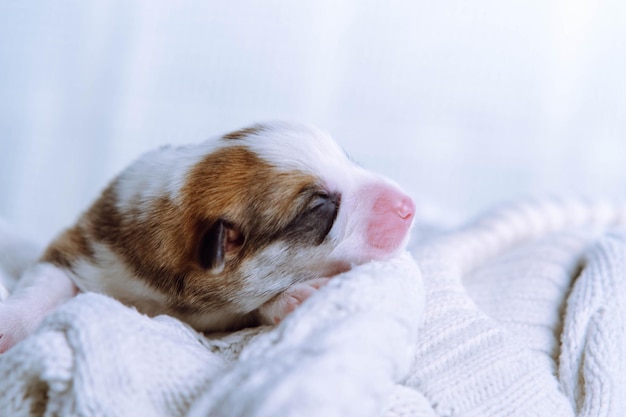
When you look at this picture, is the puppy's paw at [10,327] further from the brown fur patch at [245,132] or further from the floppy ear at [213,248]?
the brown fur patch at [245,132]

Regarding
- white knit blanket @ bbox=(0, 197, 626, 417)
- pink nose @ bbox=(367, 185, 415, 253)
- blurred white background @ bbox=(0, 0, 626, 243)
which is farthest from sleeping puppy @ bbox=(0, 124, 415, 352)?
blurred white background @ bbox=(0, 0, 626, 243)

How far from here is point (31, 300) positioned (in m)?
1.35

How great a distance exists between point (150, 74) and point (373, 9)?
3.34 ft

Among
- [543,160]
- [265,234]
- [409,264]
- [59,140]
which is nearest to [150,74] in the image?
[59,140]

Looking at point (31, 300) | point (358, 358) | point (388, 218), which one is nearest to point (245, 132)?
point (388, 218)

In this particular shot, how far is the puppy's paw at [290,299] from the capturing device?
3.84 feet

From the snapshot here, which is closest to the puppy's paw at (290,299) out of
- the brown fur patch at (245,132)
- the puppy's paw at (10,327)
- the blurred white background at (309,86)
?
the brown fur patch at (245,132)

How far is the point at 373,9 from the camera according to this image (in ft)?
10.4

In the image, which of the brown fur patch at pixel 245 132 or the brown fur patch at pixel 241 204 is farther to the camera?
the brown fur patch at pixel 245 132

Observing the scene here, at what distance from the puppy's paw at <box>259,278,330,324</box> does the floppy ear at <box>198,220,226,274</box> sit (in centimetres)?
12

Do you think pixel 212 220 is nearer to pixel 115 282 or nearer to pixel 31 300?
pixel 115 282

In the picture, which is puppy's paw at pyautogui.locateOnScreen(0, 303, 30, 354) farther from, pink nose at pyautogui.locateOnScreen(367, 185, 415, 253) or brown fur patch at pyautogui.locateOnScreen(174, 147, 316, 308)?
pink nose at pyautogui.locateOnScreen(367, 185, 415, 253)

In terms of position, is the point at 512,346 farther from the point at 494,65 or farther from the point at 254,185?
the point at 494,65

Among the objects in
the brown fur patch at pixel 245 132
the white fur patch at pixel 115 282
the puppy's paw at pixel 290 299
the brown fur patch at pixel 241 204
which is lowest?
the white fur patch at pixel 115 282
